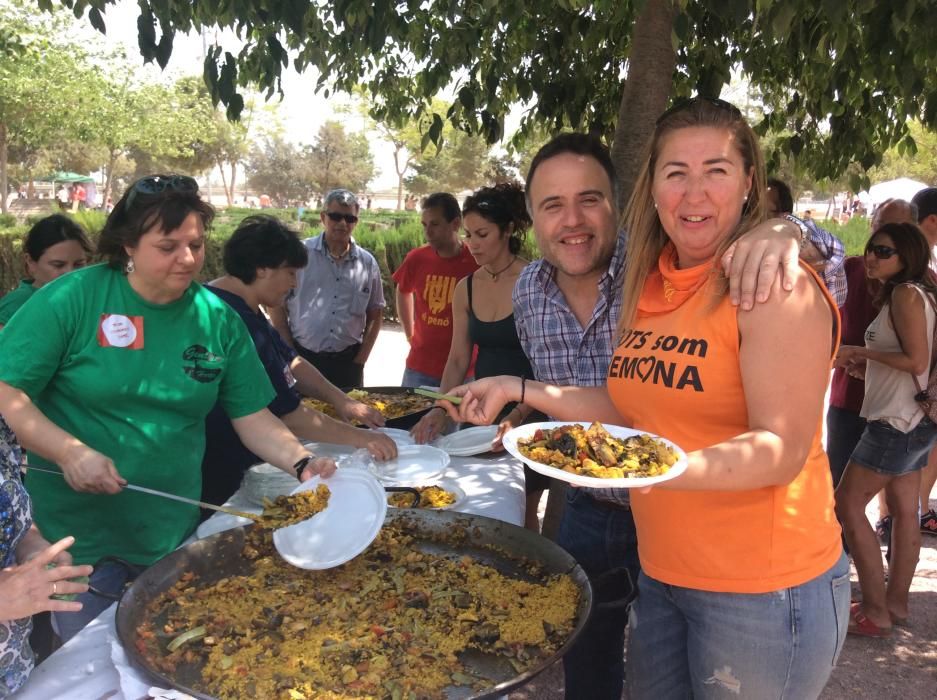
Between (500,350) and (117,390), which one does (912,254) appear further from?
(117,390)

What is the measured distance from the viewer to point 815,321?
1.46 m

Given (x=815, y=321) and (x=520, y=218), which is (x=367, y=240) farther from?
(x=815, y=321)

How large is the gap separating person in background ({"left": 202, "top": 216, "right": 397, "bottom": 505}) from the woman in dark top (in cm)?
74

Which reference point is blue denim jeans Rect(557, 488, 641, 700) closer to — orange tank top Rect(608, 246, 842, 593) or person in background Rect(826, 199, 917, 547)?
orange tank top Rect(608, 246, 842, 593)

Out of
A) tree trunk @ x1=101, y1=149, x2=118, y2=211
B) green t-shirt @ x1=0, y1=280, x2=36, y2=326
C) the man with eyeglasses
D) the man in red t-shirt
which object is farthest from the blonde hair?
tree trunk @ x1=101, y1=149, x2=118, y2=211

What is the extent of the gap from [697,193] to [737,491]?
2.12 feet

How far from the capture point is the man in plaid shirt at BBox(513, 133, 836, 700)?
222 cm

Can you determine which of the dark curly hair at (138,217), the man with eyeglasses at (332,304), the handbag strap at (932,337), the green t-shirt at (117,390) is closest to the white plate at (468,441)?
the green t-shirt at (117,390)

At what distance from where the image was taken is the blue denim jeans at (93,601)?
206 centimetres

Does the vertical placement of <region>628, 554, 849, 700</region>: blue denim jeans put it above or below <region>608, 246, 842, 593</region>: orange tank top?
below

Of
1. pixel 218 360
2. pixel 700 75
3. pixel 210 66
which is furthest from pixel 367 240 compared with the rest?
pixel 218 360

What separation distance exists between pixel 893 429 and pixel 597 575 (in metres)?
2.29

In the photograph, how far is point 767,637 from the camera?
5.12 feet

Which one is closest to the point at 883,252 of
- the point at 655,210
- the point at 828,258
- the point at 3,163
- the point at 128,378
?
the point at 828,258
